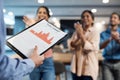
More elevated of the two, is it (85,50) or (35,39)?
(35,39)

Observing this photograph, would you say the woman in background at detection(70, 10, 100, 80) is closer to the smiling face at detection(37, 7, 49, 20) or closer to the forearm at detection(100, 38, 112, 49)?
the forearm at detection(100, 38, 112, 49)

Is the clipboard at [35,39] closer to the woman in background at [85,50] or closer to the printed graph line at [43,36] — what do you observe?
the printed graph line at [43,36]

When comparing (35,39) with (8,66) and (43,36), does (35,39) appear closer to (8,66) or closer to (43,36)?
(43,36)

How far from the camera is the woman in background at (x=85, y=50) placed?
2988mm

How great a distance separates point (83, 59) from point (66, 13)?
35.4 feet

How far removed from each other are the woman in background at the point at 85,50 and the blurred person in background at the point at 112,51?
0.86 ft

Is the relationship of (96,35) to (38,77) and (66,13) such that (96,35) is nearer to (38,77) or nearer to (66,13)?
(38,77)

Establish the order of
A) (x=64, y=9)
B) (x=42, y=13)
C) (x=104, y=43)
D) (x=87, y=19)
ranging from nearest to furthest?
(x=42, y=13)
(x=87, y=19)
(x=104, y=43)
(x=64, y=9)

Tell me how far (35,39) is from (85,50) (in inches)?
63.6

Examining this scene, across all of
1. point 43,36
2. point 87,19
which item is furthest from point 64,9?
point 43,36

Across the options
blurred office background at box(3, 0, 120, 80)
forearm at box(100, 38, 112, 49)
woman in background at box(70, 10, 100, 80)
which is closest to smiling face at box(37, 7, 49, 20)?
woman in background at box(70, 10, 100, 80)

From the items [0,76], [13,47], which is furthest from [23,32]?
[0,76]

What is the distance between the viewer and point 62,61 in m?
4.11

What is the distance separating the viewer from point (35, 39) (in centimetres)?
145
